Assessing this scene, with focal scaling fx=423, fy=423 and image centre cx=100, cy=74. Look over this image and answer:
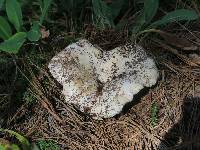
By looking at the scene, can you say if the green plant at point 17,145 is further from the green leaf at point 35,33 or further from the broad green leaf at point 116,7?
the broad green leaf at point 116,7

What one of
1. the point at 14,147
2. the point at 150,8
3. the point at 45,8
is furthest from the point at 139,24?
the point at 14,147

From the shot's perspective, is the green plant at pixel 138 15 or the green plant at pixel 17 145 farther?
the green plant at pixel 138 15

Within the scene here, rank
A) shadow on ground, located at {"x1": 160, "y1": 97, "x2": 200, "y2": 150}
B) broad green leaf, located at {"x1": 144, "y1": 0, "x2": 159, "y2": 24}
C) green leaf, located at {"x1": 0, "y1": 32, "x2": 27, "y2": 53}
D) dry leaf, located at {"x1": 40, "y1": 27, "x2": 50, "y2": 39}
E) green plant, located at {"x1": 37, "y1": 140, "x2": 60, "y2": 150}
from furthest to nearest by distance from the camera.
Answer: dry leaf, located at {"x1": 40, "y1": 27, "x2": 50, "y2": 39}, broad green leaf, located at {"x1": 144, "y1": 0, "x2": 159, "y2": 24}, green leaf, located at {"x1": 0, "y1": 32, "x2": 27, "y2": 53}, green plant, located at {"x1": 37, "y1": 140, "x2": 60, "y2": 150}, shadow on ground, located at {"x1": 160, "y1": 97, "x2": 200, "y2": 150}

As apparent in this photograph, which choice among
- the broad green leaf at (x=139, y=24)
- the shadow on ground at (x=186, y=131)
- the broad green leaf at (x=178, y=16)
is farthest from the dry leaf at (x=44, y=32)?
the shadow on ground at (x=186, y=131)

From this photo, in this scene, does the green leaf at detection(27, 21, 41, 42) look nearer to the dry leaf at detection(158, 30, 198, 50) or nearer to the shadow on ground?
→ the dry leaf at detection(158, 30, 198, 50)

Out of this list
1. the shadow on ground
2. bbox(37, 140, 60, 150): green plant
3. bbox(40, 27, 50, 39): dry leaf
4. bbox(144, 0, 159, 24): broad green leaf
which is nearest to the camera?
the shadow on ground

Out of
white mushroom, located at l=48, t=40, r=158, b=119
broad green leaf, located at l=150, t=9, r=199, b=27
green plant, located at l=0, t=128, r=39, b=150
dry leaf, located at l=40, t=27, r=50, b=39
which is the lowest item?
green plant, located at l=0, t=128, r=39, b=150

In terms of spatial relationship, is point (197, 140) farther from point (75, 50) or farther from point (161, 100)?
point (75, 50)

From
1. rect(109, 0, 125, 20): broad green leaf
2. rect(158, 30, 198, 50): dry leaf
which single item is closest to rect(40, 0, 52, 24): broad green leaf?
rect(109, 0, 125, 20): broad green leaf
